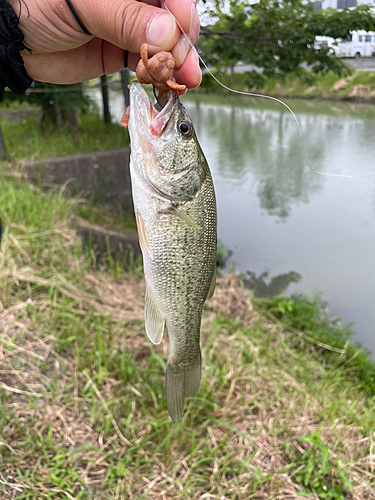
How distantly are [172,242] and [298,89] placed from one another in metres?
10.9

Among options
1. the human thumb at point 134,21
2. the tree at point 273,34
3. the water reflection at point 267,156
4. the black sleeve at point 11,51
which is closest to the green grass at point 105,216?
the tree at point 273,34

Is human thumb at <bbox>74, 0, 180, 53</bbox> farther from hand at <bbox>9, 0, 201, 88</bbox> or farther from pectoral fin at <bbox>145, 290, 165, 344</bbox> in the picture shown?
pectoral fin at <bbox>145, 290, 165, 344</bbox>

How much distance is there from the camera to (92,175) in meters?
5.11

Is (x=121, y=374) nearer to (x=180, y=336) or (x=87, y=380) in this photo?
(x=87, y=380)

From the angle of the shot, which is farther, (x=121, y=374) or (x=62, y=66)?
(x=121, y=374)

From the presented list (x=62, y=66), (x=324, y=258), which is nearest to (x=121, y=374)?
(x=62, y=66)

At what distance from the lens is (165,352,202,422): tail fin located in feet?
4.91

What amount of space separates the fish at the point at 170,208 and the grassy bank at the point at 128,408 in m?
1.14

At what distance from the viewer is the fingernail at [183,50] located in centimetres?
135

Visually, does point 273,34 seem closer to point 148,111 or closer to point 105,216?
point 105,216

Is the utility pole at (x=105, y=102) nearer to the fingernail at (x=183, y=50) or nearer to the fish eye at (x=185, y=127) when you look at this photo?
the fingernail at (x=183, y=50)

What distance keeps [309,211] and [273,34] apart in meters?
3.02

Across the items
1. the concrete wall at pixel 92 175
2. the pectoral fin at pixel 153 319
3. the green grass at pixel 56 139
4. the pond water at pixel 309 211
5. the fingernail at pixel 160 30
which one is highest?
the fingernail at pixel 160 30

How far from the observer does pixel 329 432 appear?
248cm
